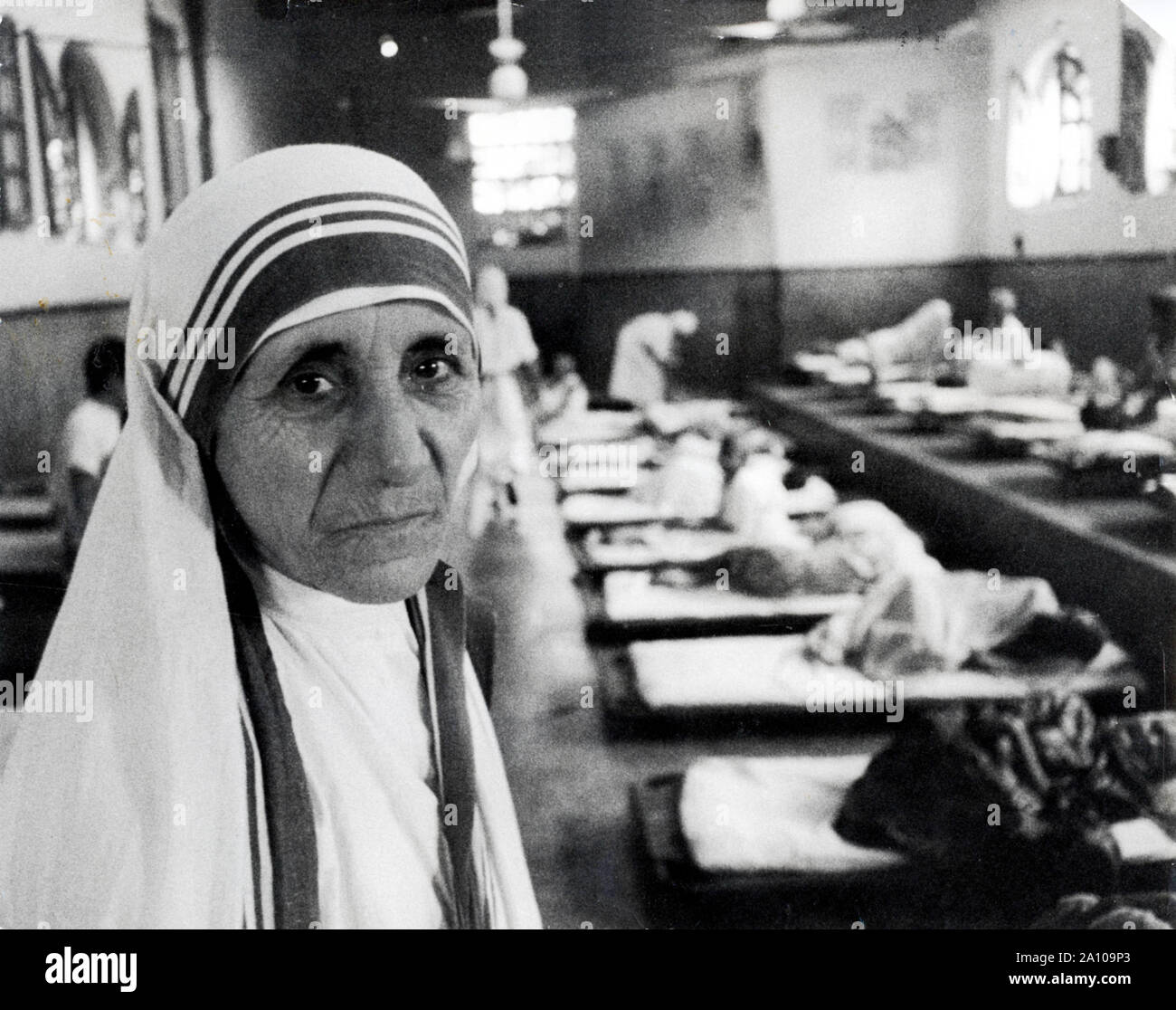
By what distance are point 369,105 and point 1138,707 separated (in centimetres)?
161

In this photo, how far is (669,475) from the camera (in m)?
2.13

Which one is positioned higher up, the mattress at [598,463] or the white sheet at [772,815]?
the mattress at [598,463]

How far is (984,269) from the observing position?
2.11 meters

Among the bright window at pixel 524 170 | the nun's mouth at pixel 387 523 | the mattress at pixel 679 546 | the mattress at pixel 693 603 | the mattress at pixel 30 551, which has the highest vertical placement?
the bright window at pixel 524 170

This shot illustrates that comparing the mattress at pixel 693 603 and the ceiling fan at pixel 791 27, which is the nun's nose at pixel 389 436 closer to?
the mattress at pixel 693 603

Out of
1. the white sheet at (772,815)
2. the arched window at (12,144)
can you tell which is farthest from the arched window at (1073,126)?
the arched window at (12,144)

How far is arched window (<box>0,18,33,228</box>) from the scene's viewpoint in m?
2.00

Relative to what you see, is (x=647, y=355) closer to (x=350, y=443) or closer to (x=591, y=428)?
(x=591, y=428)

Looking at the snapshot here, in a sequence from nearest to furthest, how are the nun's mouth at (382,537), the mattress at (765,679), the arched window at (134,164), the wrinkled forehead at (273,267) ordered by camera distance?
1. the wrinkled forehead at (273,267)
2. the nun's mouth at (382,537)
3. the arched window at (134,164)
4. the mattress at (765,679)

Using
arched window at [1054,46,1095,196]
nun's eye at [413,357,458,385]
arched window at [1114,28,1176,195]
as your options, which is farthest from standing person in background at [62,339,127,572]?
arched window at [1114,28,1176,195]

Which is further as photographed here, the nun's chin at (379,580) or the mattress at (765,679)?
the mattress at (765,679)

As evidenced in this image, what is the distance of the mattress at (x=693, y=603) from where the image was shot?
2.11m

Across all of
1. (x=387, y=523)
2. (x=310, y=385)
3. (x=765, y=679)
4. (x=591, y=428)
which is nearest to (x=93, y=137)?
(x=310, y=385)

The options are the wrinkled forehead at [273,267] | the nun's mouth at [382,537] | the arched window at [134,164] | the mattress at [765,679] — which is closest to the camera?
the wrinkled forehead at [273,267]
